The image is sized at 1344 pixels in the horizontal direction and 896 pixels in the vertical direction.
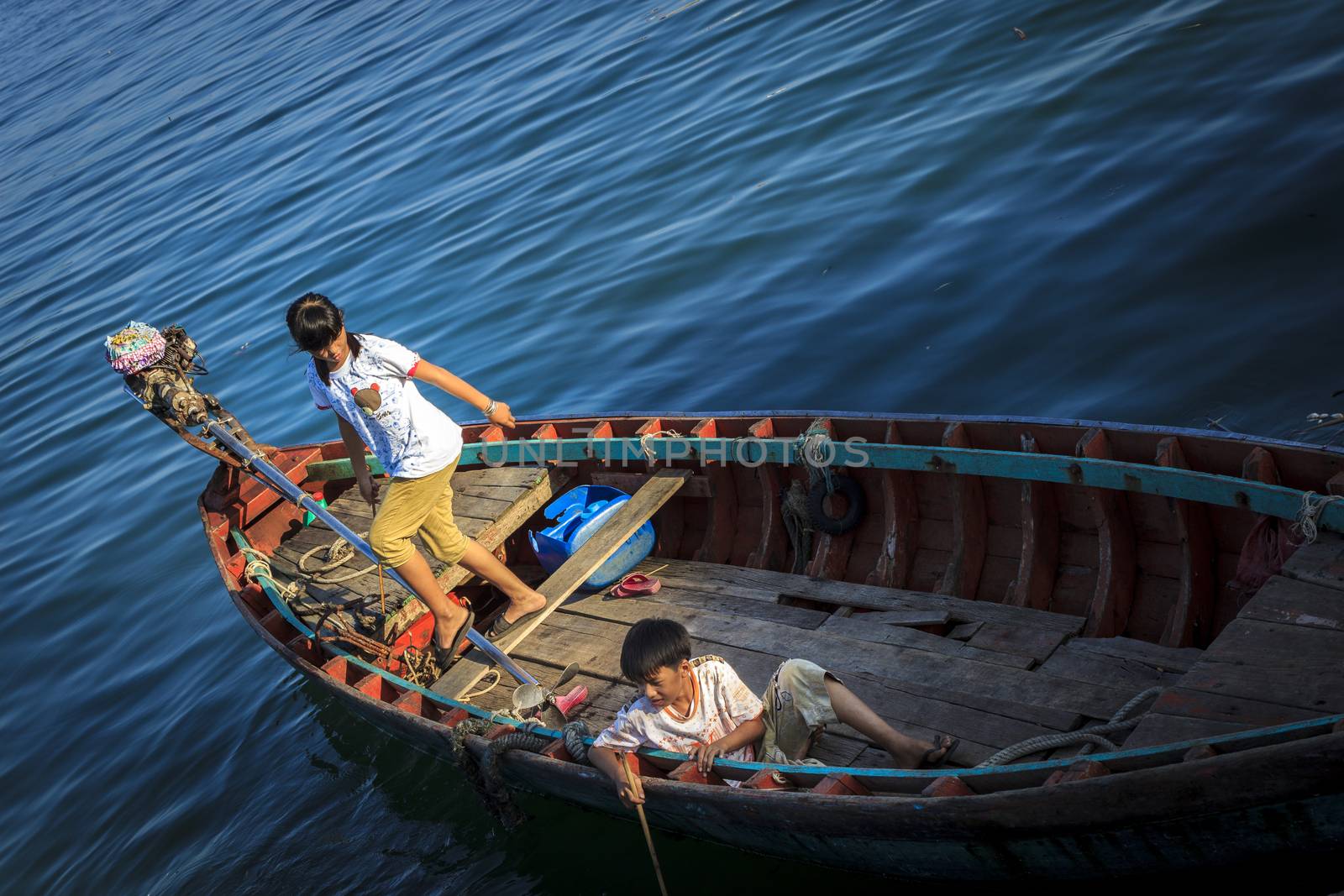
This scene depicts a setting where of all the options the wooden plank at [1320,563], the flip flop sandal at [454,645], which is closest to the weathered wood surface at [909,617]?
the wooden plank at [1320,563]

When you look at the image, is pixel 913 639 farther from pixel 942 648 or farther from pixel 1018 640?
pixel 1018 640

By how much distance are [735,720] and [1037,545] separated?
192cm

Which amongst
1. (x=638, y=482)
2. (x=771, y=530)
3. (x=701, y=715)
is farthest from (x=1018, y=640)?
(x=638, y=482)

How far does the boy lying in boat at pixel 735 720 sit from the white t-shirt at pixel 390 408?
1.84 meters

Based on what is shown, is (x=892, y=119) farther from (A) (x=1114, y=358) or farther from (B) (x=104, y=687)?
(B) (x=104, y=687)

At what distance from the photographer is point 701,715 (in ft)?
15.7

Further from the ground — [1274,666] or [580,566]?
[580,566]

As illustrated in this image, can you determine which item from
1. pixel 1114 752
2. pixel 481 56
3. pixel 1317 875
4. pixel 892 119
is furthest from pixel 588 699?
pixel 481 56

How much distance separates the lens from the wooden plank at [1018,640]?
5188mm

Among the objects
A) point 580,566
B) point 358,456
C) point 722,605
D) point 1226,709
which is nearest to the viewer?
point 1226,709

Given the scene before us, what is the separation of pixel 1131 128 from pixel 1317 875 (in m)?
8.17

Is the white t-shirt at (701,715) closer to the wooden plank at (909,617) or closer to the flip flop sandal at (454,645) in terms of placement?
the wooden plank at (909,617)

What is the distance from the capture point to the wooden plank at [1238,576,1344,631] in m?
4.12

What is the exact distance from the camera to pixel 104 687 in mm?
9805
